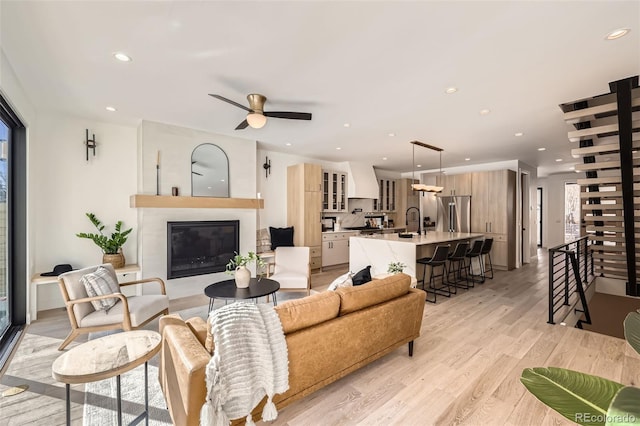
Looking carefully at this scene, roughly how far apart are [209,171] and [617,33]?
501 centimetres

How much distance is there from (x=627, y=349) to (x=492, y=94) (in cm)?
294

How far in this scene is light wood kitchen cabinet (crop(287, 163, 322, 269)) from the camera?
631 cm

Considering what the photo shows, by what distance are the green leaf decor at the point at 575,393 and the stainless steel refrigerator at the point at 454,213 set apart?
23.5ft

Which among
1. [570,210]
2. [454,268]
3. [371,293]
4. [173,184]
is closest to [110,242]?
[173,184]

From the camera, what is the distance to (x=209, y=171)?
485 centimetres

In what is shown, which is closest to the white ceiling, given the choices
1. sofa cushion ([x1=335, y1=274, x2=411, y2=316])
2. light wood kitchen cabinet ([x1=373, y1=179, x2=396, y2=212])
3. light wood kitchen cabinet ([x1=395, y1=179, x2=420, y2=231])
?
sofa cushion ([x1=335, y1=274, x2=411, y2=316])

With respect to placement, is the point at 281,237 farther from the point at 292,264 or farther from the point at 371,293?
the point at 371,293

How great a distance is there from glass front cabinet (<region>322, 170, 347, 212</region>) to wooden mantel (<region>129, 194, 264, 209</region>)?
2187 millimetres

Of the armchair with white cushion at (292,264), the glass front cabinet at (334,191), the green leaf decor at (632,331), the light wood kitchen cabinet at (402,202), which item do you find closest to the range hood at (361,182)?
the glass front cabinet at (334,191)

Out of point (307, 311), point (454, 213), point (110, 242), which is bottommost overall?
point (307, 311)

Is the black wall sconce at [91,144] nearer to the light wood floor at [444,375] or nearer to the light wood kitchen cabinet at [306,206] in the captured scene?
the light wood floor at [444,375]

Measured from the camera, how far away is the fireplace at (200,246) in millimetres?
4430

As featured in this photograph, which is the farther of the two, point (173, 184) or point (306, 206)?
point (306, 206)

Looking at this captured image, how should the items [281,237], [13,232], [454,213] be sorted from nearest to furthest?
1. [13,232]
2. [281,237]
3. [454,213]
